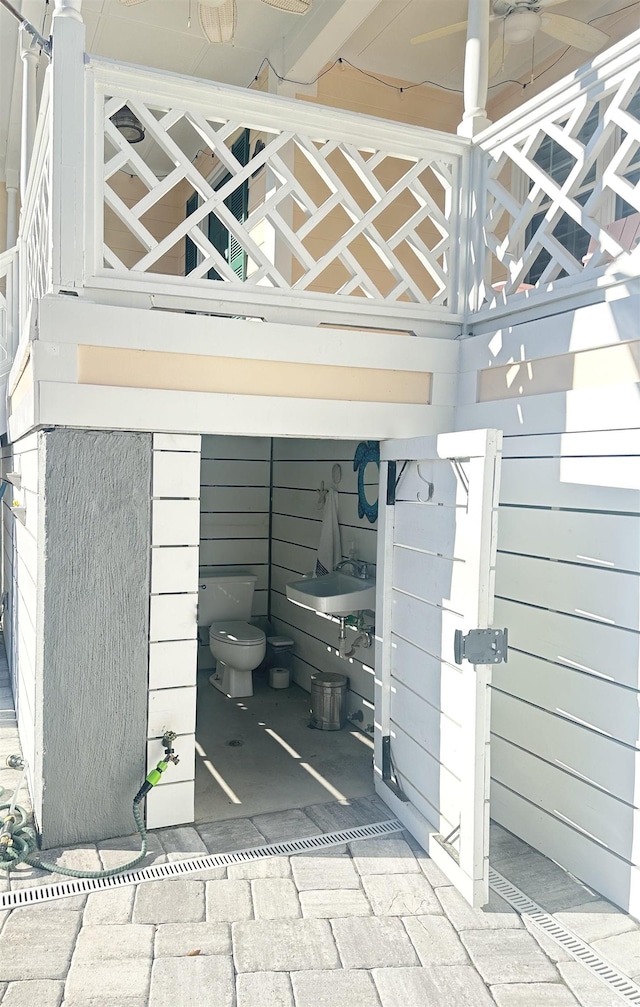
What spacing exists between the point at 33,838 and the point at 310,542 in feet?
10.1

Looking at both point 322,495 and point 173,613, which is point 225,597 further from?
point 173,613

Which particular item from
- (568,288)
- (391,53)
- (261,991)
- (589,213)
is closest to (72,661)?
(261,991)

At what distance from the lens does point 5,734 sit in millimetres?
4496

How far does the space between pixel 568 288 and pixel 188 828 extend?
284 cm

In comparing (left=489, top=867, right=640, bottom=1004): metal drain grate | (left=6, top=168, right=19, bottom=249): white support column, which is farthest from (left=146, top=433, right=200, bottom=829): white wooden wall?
(left=6, top=168, right=19, bottom=249): white support column

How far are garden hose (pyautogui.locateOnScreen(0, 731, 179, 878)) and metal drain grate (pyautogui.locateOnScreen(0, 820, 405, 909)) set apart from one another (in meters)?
0.04

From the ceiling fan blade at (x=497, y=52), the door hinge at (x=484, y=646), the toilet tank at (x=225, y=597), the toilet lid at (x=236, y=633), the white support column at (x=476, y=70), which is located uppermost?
the ceiling fan blade at (x=497, y=52)

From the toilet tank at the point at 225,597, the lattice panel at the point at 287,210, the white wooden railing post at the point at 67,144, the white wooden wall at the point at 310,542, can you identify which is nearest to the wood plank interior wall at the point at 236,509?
the white wooden wall at the point at 310,542

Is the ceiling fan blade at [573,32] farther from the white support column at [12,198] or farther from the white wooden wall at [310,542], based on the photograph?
the white support column at [12,198]

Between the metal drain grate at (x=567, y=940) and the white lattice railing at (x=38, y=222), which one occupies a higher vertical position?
the white lattice railing at (x=38, y=222)

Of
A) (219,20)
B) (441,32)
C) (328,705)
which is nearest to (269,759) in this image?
(328,705)

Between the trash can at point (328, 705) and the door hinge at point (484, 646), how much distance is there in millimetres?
2179

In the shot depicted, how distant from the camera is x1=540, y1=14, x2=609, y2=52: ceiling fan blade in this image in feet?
13.9

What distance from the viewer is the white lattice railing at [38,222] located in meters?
3.11
